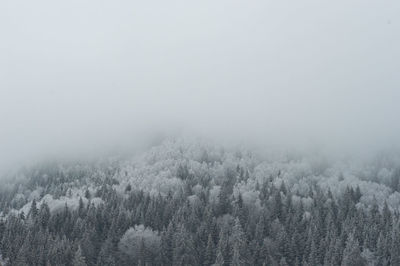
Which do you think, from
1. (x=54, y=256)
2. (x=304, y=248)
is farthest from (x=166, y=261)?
(x=304, y=248)

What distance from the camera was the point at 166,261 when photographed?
6816 inches

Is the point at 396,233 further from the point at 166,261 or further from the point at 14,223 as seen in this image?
the point at 14,223

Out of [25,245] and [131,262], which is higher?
[25,245]

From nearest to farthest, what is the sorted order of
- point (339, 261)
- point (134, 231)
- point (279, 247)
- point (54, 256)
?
point (54, 256) < point (339, 261) < point (279, 247) < point (134, 231)

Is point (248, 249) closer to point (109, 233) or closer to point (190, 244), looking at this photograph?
point (190, 244)

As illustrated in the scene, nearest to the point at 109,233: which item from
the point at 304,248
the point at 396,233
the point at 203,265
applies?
the point at 203,265

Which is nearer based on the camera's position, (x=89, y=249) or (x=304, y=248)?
(x=89, y=249)

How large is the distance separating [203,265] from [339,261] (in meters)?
44.5

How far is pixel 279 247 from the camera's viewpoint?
183 meters

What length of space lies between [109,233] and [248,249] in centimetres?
5042

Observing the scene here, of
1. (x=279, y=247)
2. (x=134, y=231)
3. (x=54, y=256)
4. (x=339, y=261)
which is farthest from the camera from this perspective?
(x=134, y=231)

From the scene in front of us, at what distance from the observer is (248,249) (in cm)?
17625

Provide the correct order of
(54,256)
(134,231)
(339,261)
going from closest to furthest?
(54,256) → (339,261) → (134,231)

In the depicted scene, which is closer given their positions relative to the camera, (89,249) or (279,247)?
(89,249)
